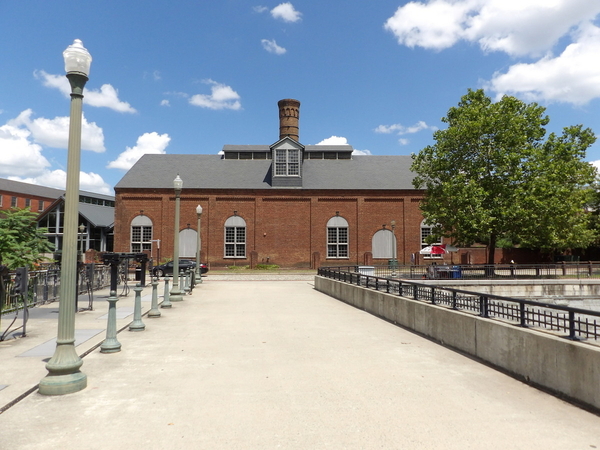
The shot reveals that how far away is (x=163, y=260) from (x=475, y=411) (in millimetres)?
43531

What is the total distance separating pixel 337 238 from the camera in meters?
47.4

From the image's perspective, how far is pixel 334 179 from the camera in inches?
1930

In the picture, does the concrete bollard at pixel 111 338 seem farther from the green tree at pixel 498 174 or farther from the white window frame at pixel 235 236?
the white window frame at pixel 235 236

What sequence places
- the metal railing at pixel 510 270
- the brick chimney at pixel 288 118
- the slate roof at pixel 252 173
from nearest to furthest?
1. the metal railing at pixel 510 270
2. the slate roof at pixel 252 173
3. the brick chimney at pixel 288 118

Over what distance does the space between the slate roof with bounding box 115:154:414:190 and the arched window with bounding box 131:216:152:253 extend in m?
3.64

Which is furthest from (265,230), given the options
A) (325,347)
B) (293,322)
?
(325,347)

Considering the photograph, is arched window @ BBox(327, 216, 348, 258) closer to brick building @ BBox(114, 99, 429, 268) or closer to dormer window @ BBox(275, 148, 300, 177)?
brick building @ BBox(114, 99, 429, 268)

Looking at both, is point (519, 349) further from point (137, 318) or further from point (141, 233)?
point (141, 233)

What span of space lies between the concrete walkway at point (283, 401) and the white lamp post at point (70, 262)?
0.22 metres

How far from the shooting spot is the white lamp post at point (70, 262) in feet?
19.5

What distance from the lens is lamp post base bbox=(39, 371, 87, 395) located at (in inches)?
229

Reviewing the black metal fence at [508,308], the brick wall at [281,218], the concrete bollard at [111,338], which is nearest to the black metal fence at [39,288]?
the concrete bollard at [111,338]

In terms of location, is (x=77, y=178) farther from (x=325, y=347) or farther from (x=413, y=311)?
(x=413, y=311)

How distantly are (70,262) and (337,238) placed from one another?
41.8 metres
